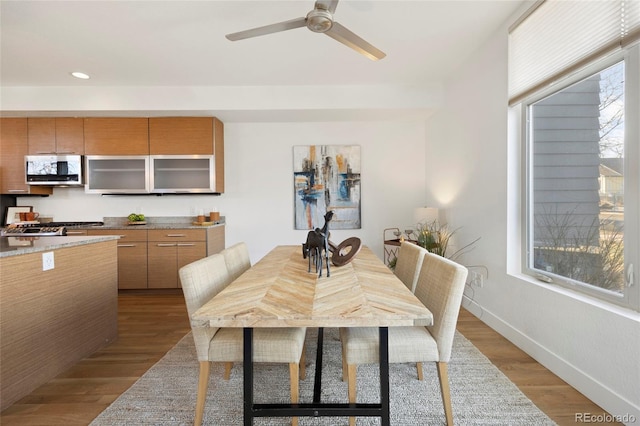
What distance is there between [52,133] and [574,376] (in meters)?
5.54

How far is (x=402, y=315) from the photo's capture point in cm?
106

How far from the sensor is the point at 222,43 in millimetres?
2637

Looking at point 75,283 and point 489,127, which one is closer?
point 75,283

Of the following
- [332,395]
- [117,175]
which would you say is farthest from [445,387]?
[117,175]

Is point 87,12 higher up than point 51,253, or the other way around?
point 87,12

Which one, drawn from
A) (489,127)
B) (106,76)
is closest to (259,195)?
(106,76)

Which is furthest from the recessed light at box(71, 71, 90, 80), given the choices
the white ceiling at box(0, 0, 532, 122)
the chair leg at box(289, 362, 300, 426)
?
the chair leg at box(289, 362, 300, 426)

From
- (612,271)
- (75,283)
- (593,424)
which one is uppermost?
(612,271)

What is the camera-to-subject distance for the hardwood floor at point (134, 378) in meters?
1.55

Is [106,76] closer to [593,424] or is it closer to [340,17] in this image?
[340,17]

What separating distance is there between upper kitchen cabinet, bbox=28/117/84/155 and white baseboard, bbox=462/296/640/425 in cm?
503

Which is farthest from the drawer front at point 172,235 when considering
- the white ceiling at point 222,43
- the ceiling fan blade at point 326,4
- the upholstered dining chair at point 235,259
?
the ceiling fan blade at point 326,4

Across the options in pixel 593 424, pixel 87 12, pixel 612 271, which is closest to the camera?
pixel 593 424

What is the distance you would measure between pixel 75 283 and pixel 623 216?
3.27 meters
